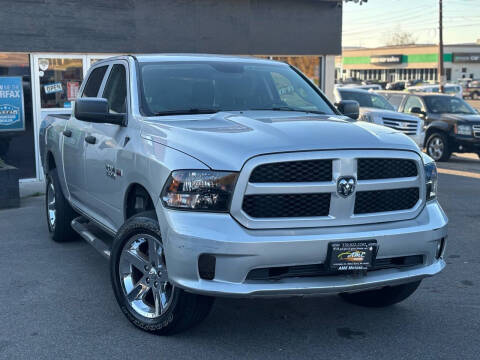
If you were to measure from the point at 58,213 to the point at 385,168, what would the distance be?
4092mm

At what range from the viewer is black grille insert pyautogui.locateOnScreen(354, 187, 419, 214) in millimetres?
4188

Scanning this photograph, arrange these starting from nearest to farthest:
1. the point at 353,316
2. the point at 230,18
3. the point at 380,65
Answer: the point at 353,316 < the point at 230,18 < the point at 380,65

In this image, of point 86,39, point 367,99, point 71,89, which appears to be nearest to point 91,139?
point 86,39

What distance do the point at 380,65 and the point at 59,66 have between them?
9413cm

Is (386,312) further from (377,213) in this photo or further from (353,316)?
(377,213)

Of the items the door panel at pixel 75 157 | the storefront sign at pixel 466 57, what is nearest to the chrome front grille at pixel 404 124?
the door panel at pixel 75 157

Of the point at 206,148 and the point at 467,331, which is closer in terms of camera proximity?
the point at 206,148

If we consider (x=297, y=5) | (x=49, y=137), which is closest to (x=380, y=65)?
(x=297, y=5)

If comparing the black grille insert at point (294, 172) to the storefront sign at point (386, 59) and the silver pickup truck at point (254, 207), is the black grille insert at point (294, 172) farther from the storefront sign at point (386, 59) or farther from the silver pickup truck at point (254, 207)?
the storefront sign at point (386, 59)

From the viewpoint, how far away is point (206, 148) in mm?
4113

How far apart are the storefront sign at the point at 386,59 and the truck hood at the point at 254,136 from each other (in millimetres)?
97278

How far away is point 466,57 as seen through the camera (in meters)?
95.4

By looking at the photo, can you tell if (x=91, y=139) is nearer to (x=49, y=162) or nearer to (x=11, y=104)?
(x=49, y=162)

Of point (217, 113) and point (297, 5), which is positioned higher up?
point (297, 5)
